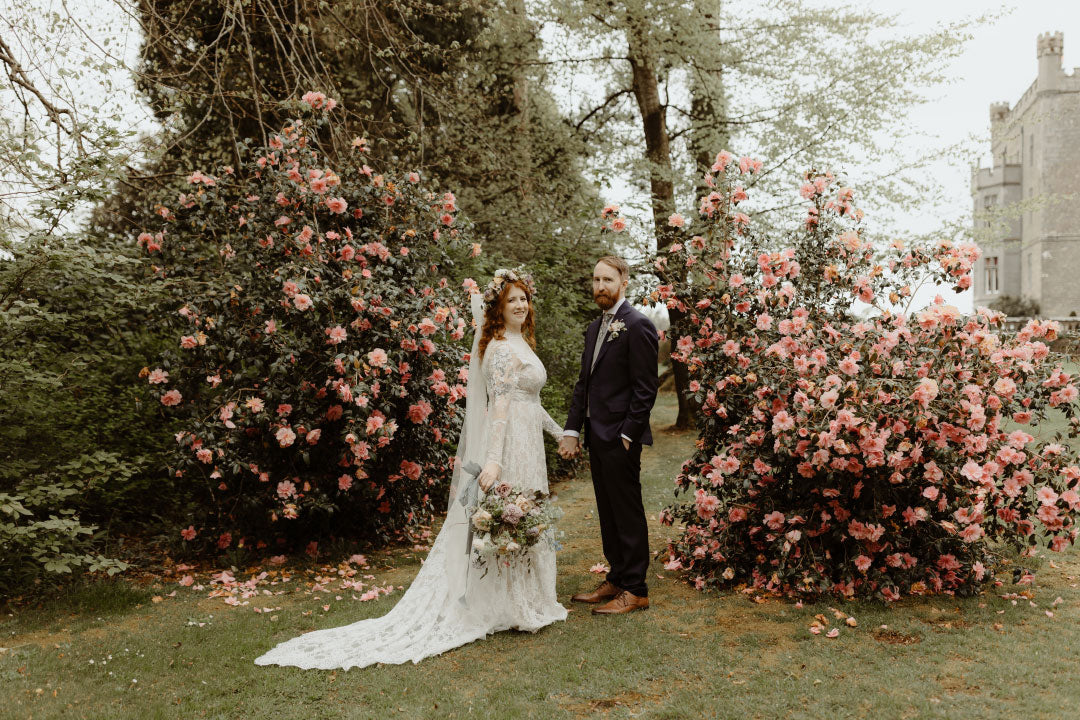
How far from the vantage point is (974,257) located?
16.4ft

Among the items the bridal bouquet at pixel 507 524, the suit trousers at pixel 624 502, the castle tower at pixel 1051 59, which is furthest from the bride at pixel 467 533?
the castle tower at pixel 1051 59

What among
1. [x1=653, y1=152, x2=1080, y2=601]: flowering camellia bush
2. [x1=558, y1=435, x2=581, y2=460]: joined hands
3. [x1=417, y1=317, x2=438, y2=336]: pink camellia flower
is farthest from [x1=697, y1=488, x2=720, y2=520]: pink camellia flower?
[x1=417, y1=317, x2=438, y2=336]: pink camellia flower

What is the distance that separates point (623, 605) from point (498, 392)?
152cm

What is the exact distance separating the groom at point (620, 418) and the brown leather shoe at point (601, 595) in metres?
0.08

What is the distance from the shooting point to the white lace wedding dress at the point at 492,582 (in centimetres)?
421

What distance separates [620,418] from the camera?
451 centimetres

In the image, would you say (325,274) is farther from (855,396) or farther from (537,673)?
(855,396)

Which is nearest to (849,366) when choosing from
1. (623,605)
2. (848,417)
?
(848,417)

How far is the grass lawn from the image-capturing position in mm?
3377

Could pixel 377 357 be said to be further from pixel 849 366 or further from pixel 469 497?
pixel 849 366

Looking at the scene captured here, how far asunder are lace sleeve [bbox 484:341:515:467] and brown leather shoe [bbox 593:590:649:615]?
1107mm

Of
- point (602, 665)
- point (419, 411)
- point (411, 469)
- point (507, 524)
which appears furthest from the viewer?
point (411, 469)

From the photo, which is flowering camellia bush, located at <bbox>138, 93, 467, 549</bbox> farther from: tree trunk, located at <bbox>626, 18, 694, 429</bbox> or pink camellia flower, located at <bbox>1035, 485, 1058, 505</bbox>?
tree trunk, located at <bbox>626, 18, 694, 429</bbox>

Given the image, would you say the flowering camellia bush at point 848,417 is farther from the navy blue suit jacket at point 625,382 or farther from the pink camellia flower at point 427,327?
the pink camellia flower at point 427,327
